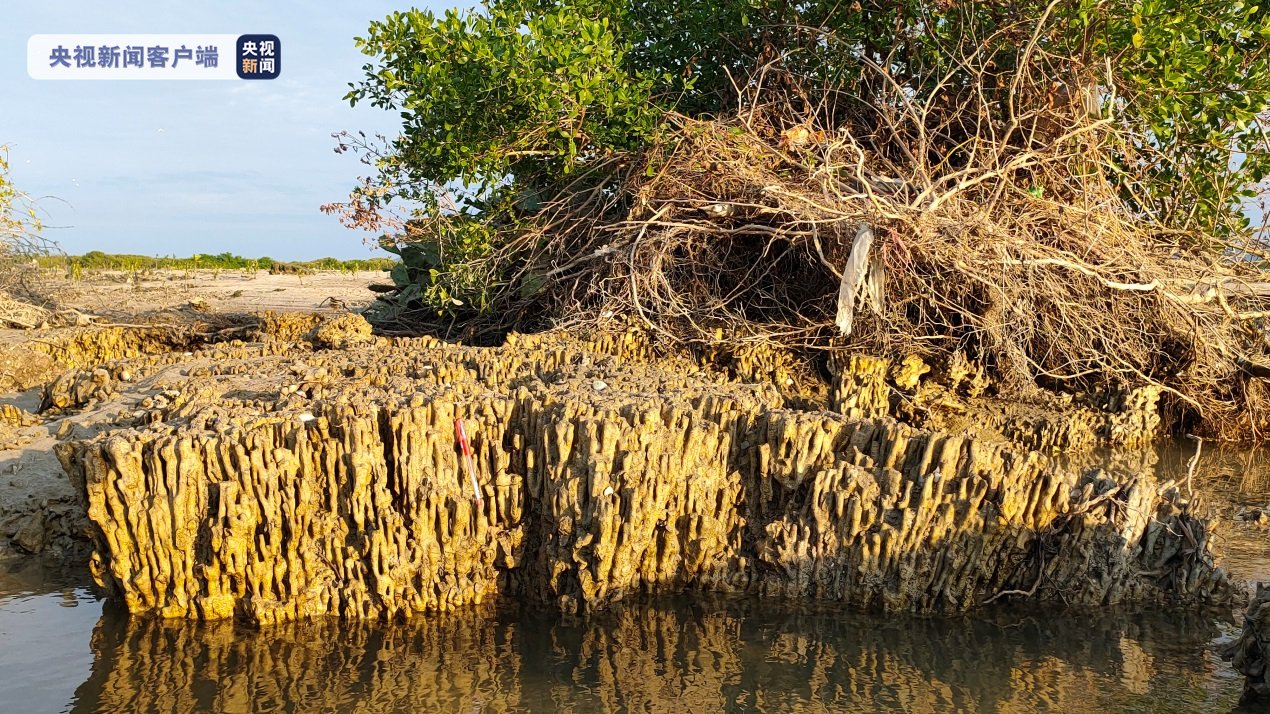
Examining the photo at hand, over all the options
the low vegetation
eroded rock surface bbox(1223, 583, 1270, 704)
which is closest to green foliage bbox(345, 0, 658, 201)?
eroded rock surface bbox(1223, 583, 1270, 704)

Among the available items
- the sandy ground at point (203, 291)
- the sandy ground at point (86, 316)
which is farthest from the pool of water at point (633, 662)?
the sandy ground at point (203, 291)

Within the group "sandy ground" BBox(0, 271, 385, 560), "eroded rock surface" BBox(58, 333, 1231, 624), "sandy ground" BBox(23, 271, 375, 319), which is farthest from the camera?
"sandy ground" BBox(23, 271, 375, 319)

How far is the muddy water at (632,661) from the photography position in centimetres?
410

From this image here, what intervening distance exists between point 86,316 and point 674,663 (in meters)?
10.2

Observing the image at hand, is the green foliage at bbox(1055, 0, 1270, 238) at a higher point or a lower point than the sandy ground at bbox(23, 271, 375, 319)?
higher

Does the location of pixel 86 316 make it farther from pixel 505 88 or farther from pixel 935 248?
pixel 935 248

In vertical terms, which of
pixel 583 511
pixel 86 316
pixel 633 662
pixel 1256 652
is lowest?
pixel 633 662

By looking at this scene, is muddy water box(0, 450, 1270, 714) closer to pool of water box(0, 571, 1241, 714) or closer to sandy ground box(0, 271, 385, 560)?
Result: pool of water box(0, 571, 1241, 714)

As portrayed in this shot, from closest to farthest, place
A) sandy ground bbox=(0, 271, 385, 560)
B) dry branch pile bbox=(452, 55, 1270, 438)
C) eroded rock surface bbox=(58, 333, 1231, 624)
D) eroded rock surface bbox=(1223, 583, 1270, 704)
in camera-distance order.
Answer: eroded rock surface bbox=(1223, 583, 1270, 704) → eroded rock surface bbox=(58, 333, 1231, 624) → sandy ground bbox=(0, 271, 385, 560) → dry branch pile bbox=(452, 55, 1270, 438)

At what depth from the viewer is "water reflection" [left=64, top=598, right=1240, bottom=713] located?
4098 mm

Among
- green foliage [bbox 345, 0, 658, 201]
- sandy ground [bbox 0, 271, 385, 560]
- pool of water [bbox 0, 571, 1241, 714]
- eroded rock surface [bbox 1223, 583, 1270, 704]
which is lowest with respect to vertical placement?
pool of water [bbox 0, 571, 1241, 714]

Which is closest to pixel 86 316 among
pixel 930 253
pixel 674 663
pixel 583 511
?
pixel 583 511

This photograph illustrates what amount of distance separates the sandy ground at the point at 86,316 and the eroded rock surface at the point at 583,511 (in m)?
1.10

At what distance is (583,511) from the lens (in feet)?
15.8
